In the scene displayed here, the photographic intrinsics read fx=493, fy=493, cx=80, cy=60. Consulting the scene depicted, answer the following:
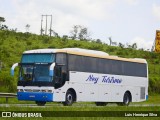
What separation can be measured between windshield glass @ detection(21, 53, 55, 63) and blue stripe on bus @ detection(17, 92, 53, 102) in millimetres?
1905

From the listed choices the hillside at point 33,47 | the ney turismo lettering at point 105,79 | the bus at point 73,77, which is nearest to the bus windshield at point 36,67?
the bus at point 73,77

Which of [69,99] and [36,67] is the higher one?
[36,67]

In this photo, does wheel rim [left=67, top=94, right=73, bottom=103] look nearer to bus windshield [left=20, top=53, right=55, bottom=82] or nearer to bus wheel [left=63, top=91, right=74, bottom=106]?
bus wheel [left=63, top=91, right=74, bottom=106]

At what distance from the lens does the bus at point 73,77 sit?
28.6 meters

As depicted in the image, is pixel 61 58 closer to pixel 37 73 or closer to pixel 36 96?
pixel 37 73

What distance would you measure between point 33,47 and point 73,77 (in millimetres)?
37067

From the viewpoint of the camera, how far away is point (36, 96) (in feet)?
94.7

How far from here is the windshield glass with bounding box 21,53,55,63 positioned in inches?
1131

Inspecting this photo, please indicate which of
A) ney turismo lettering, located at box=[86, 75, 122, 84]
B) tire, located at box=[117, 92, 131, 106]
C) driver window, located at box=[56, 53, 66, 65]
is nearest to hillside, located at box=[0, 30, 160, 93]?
→ tire, located at box=[117, 92, 131, 106]

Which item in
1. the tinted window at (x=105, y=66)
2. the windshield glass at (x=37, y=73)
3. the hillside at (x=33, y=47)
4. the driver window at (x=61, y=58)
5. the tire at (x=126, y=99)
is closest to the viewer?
the windshield glass at (x=37, y=73)

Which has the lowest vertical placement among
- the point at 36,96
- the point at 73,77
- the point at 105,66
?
the point at 36,96

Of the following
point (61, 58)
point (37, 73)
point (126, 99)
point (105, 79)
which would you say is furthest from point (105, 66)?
point (37, 73)

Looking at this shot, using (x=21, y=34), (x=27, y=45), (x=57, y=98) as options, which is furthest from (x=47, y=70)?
(x=21, y=34)

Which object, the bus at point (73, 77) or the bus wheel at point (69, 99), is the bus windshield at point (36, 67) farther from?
the bus wheel at point (69, 99)
